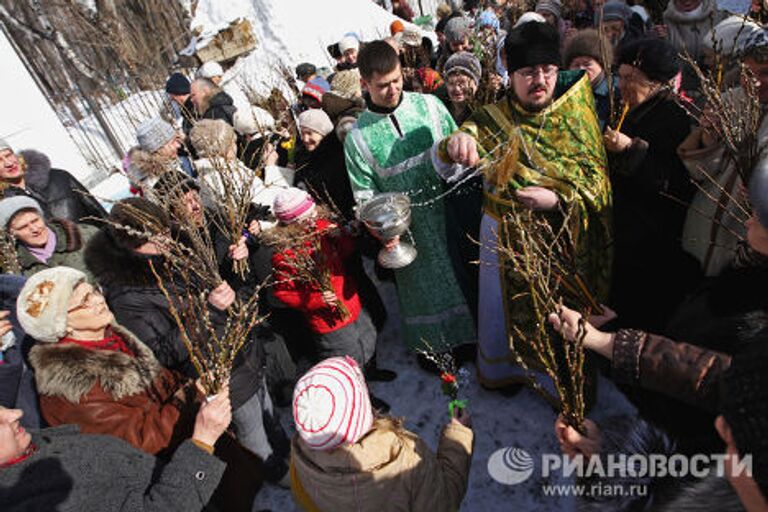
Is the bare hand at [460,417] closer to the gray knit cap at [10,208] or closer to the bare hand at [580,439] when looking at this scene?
the bare hand at [580,439]

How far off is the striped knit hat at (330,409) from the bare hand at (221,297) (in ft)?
3.31

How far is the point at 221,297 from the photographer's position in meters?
2.57

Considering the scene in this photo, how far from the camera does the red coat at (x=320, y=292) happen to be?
9.70 ft

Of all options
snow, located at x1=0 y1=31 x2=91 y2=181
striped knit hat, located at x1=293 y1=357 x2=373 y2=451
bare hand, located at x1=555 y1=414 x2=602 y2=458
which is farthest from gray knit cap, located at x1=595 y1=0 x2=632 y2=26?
snow, located at x1=0 y1=31 x2=91 y2=181

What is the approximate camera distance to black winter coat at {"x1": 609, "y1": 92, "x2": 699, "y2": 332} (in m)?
2.88

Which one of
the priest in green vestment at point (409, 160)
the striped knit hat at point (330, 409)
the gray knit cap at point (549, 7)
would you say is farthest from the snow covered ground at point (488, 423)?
the gray knit cap at point (549, 7)

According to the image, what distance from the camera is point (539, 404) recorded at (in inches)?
127

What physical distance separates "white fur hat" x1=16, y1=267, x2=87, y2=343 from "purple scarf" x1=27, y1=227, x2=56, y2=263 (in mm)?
1687

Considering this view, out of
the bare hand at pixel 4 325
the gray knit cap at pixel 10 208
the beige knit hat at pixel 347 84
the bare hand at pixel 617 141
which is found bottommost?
the bare hand at pixel 617 141

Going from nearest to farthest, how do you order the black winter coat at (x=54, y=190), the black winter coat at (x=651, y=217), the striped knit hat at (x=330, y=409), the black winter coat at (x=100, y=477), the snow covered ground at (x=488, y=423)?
the black winter coat at (x=100, y=477), the striped knit hat at (x=330, y=409), the snow covered ground at (x=488, y=423), the black winter coat at (x=651, y=217), the black winter coat at (x=54, y=190)

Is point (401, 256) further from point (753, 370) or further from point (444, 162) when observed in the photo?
point (753, 370)

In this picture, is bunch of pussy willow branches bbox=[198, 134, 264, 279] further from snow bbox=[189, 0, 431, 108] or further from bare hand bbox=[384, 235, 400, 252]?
snow bbox=[189, 0, 431, 108]

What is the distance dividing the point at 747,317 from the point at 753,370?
28.1 inches

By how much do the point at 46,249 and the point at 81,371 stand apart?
2.03 metres
